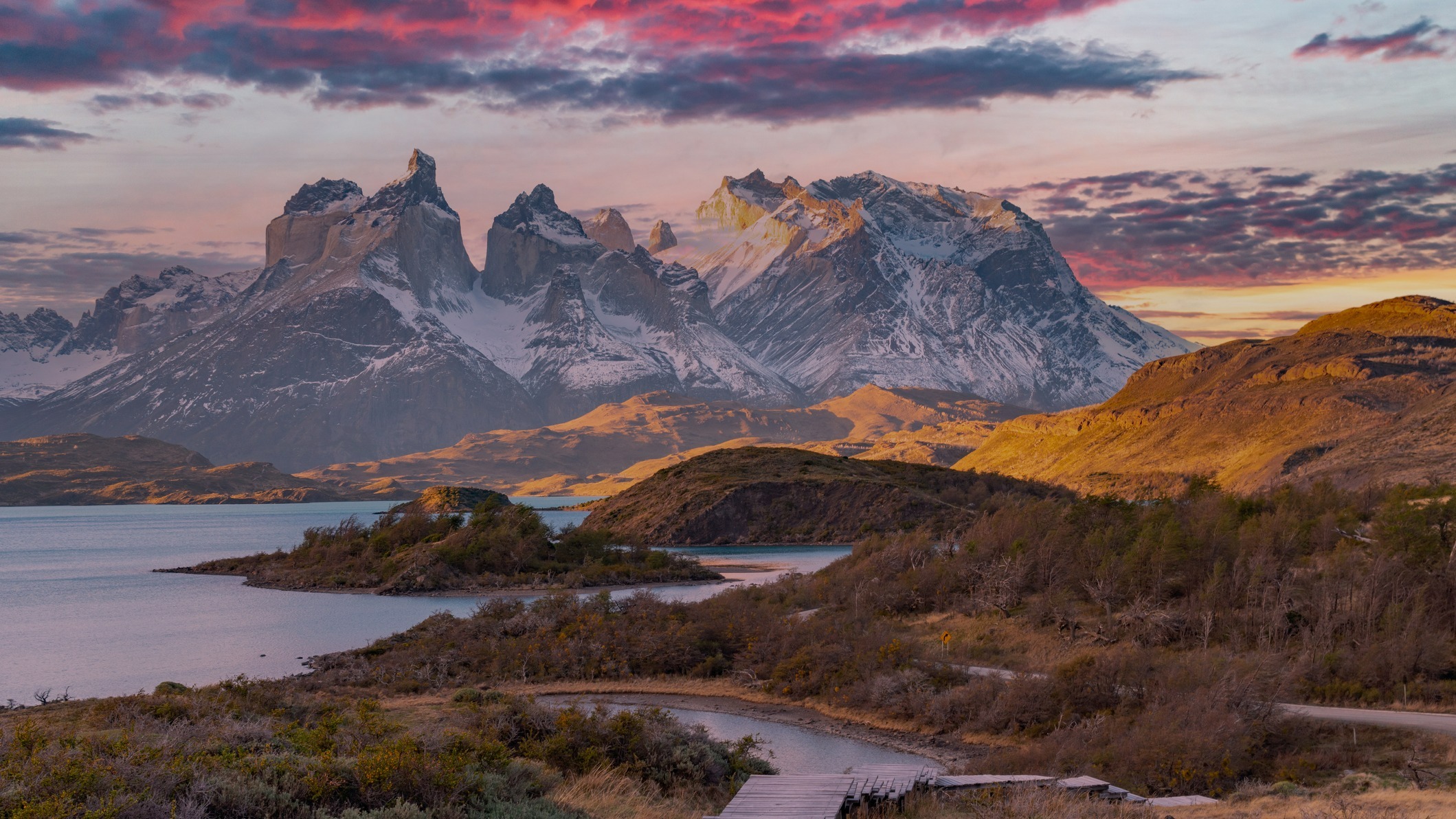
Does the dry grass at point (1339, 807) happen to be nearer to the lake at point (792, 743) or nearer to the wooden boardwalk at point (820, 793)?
the wooden boardwalk at point (820, 793)

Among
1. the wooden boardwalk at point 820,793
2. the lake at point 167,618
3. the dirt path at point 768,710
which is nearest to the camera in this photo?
the wooden boardwalk at point 820,793

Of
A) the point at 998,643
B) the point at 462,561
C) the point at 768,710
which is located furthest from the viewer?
the point at 462,561

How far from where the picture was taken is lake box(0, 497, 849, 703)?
4444cm

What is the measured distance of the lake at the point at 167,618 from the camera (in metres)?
44.4

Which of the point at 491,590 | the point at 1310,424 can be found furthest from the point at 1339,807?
the point at 1310,424

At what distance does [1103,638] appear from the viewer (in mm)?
35938

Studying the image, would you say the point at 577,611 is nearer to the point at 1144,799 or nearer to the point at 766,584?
the point at 766,584

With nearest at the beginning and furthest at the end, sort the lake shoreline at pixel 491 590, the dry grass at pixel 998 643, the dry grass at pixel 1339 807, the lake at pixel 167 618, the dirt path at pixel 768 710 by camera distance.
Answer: the dry grass at pixel 1339 807
the dirt path at pixel 768 710
the dry grass at pixel 998 643
the lake at pixel 167 618
the lake shoreline at pixel 491 590

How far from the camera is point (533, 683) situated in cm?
3906

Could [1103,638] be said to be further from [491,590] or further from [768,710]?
[491,590]

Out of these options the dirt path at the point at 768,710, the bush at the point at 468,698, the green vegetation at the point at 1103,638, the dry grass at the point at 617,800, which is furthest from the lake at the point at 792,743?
the dry grass at the point at 617,800

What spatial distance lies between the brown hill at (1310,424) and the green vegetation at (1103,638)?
2514 inches

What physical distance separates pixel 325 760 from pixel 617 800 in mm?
5550

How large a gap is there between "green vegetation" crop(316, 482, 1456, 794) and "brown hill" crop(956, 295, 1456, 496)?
A: 6386 cm
